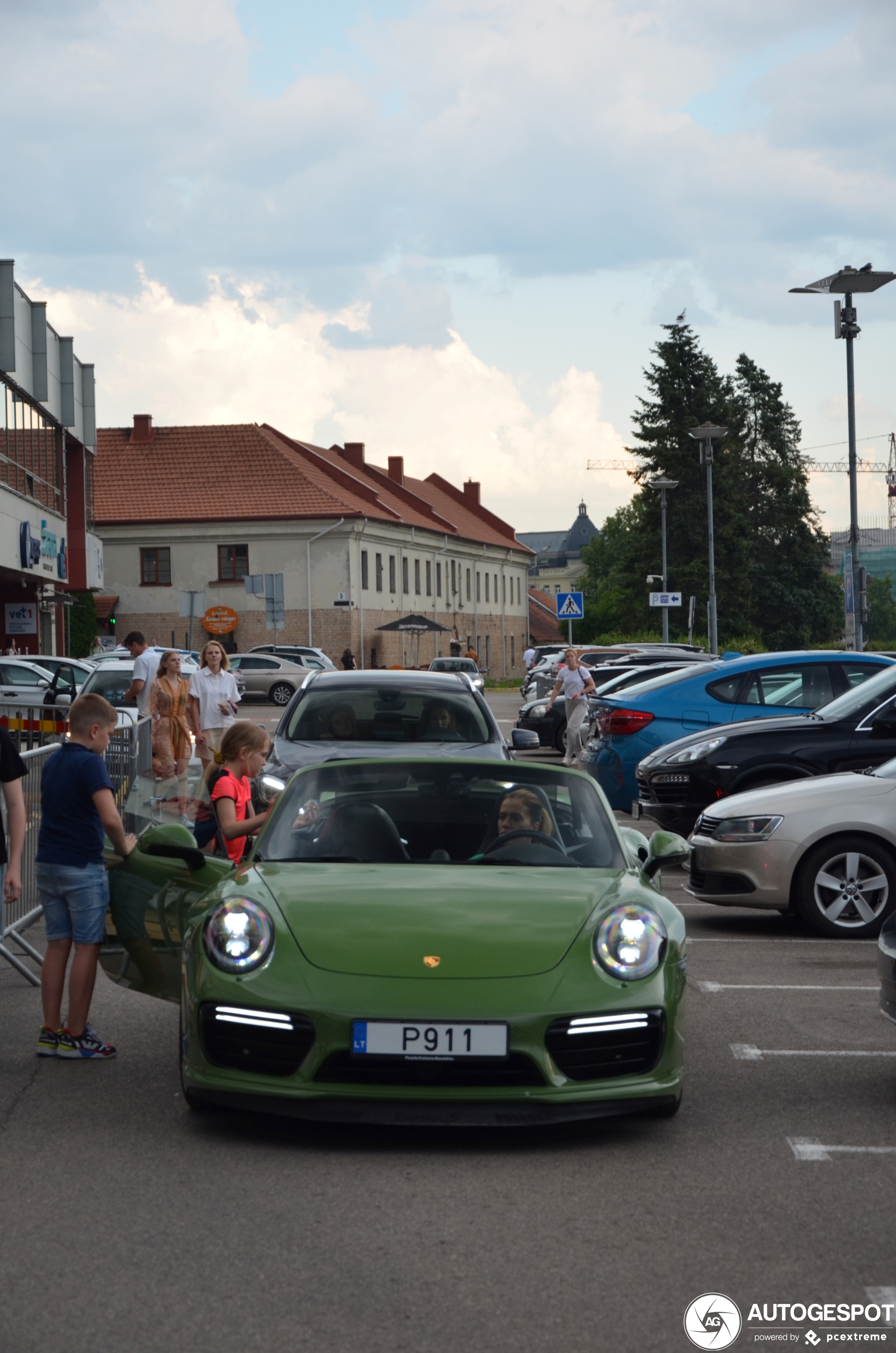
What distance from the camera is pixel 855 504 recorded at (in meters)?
26.0

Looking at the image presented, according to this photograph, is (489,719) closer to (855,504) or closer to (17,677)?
(855,504)

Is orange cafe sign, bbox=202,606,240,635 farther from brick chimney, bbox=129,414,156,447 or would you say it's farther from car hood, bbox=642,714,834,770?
brick chimney, bbox=129,414,156,447

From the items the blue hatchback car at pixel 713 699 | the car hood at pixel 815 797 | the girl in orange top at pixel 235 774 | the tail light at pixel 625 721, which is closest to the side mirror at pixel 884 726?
the car hood at pixel 815 797

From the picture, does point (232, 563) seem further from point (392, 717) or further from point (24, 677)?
point (392, 717)

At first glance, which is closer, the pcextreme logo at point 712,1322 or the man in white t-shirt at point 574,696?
the pcextreme logo at point 712,1322

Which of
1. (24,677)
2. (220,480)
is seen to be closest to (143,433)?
(220,480)

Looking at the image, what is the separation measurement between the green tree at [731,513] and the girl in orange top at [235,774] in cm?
6601

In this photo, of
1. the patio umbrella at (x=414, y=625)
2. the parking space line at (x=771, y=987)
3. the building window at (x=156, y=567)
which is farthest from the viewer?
the building window at (x=156, y=567)

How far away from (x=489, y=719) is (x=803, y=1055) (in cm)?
567

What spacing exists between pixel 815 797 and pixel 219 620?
32299mm

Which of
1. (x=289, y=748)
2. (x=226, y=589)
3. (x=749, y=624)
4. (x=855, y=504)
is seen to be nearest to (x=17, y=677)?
(x=855, y=504)

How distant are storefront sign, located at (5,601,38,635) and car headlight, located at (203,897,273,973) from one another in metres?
38.5

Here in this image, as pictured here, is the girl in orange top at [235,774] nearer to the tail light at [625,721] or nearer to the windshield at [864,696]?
the windshield at [864,696]

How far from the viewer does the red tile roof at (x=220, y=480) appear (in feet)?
249
